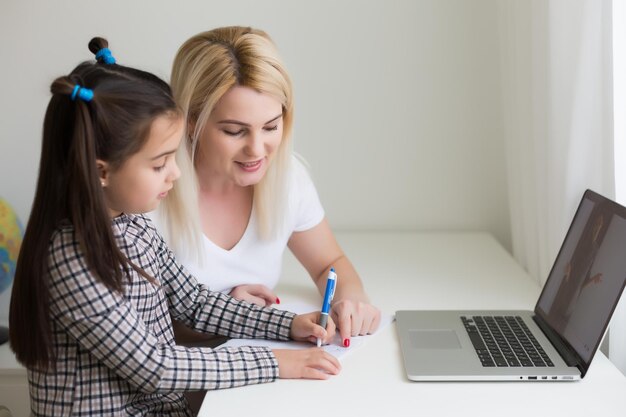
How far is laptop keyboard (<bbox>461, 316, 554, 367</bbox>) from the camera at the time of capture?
121cm

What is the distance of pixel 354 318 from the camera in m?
1.37

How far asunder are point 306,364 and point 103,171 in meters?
0.41

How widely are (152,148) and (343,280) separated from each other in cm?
58

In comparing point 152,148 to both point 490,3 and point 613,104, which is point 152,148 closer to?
point 613,104

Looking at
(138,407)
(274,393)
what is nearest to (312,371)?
(274,393)

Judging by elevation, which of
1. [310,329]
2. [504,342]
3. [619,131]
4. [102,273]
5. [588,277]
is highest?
[619,131]

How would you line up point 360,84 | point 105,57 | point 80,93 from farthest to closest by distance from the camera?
point 360,84
point 105,57
point 80,93

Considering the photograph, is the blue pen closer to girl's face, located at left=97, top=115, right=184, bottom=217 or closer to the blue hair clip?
girl's face, located at left=97, top=115, right=184, bottom=217

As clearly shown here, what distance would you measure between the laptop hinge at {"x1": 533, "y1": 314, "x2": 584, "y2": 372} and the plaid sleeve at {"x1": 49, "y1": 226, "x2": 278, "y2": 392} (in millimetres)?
462

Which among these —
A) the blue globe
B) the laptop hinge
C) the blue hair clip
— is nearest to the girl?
the blue hair clip

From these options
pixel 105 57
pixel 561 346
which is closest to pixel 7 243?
pixel 105 57

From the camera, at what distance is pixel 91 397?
3.70 feet

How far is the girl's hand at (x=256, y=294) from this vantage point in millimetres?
1508

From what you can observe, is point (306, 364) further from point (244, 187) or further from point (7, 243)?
point (7, 243)
